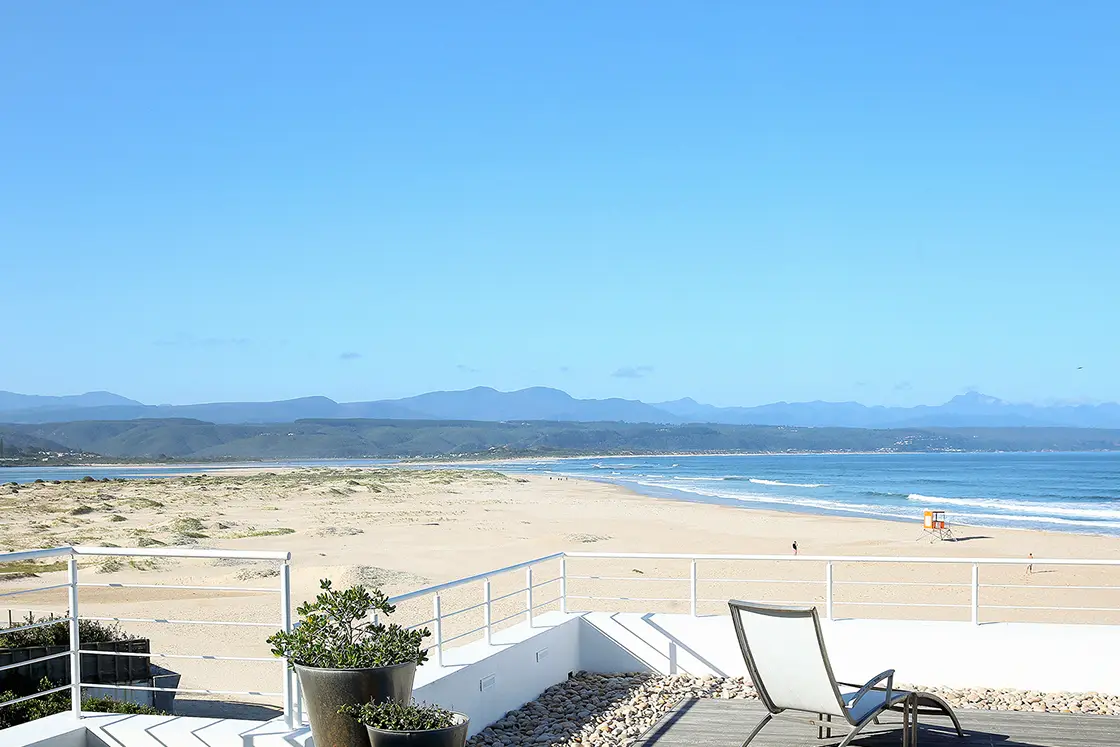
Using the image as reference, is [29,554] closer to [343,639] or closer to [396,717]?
[343,639]

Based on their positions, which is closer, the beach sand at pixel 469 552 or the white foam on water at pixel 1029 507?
the beach sand at pixel 469 552

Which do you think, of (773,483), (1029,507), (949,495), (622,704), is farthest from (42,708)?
(773,483)

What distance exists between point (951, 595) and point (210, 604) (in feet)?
39.2

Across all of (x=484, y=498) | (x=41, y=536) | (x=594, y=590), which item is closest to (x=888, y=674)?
(x=594, y=590)

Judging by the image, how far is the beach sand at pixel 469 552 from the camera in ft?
50.7

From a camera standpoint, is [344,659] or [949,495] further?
[949,495]

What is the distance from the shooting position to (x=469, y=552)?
26.7 meters

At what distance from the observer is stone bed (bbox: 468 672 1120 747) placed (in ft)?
23.5

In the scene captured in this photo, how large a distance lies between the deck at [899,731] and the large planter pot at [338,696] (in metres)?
2.34

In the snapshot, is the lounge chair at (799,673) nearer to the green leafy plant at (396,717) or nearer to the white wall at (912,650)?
the green leafy plant at (396,717)

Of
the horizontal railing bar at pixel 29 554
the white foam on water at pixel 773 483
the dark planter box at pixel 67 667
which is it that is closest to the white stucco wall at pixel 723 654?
the horizontal railing bar at pixel 29 554

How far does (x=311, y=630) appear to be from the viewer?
16.5ft

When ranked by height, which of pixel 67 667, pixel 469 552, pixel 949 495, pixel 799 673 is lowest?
pixel 949 495

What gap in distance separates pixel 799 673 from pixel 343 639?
2471 millimetres
